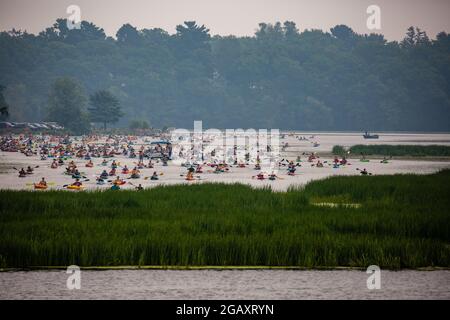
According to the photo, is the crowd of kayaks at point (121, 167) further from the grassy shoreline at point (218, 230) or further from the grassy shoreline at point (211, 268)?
the grassy shoreline at point (211, 268)

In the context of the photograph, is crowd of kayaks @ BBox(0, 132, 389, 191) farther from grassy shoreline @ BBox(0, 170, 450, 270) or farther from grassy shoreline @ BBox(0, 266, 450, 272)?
grassy shoreline @ BBox(0, 266, 450, 272)

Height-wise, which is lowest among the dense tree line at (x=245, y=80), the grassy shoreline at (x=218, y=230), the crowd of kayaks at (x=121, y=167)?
the grassy shoreline at (x=218, y=230)

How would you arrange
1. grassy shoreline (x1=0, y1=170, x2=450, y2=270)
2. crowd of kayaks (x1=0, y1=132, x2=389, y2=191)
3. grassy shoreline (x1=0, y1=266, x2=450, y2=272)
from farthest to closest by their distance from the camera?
crowd of kayaks (x1=0, y1=132, x2=389, y2=191)
grassy shoreline (x1=0, y1=170, x2=450, y2=270)
grassy shoreline (x1=0, y1=266, x2=450, y2=272)

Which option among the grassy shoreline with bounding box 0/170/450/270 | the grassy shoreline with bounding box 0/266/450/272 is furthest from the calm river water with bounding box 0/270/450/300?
the grassy shoreline with bounding box 0/170/450/270

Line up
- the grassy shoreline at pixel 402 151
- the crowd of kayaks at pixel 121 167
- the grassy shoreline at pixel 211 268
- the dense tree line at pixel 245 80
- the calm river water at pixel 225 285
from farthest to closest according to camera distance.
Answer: the dense tree line at pixel 245 80, the grassy shoreline at pixel 402 151, the crowd of kayaks at pixel 121 167, the grassy shoreline at pixel 211 268, the calm river water at pixel 225 285

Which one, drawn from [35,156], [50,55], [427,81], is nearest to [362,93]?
[427,81]

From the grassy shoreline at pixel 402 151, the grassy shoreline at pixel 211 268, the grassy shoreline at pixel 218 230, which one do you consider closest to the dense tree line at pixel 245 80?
the grassy shoreline at pixel 402 151
